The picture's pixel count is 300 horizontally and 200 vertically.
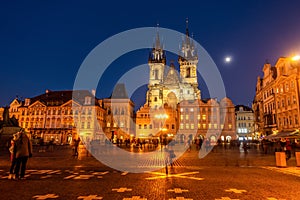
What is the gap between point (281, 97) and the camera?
43.1 metres

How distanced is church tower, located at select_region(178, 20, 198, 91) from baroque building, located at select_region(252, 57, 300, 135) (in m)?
45.6

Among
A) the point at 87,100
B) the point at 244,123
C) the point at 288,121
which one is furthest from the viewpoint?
the point at 244,123

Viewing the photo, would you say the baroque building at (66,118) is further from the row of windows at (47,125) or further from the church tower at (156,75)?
the church tower at (156,75)

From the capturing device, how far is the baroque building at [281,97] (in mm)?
38734

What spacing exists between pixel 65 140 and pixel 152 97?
41.1m

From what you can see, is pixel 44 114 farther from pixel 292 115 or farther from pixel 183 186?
pixel 183 186

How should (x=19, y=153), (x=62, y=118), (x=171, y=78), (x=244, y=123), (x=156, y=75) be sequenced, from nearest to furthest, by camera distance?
(x=19, y=153) < (x=62, y=118) < (x=244, y=123) < (x=171, y=78) < (x=156, y=75)

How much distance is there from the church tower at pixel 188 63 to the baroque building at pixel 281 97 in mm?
45570

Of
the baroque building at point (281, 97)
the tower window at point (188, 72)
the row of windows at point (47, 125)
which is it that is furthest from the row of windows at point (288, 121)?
the tower window at point (188, 72)

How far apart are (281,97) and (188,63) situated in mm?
61197

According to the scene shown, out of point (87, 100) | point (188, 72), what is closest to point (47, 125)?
point (87, 100)

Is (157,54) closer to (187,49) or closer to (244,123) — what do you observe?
(187,49)

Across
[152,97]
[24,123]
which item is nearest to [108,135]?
[24,123]

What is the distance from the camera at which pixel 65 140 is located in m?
62.7
